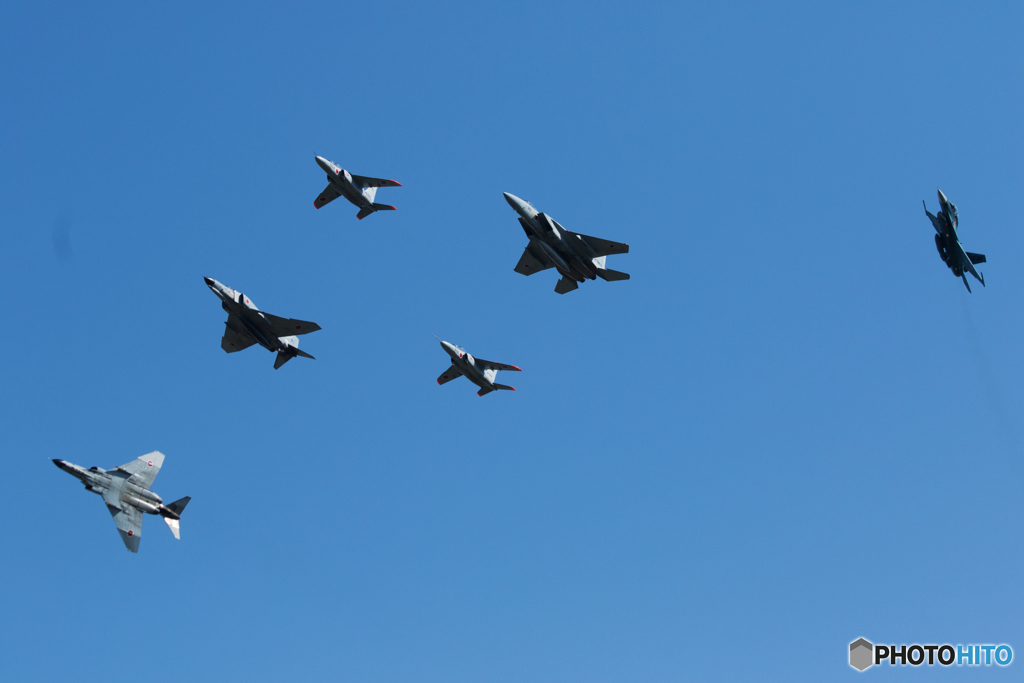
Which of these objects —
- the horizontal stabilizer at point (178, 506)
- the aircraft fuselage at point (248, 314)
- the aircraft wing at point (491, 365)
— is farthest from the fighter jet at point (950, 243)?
the horizontal stabilizer at point (178, 506)

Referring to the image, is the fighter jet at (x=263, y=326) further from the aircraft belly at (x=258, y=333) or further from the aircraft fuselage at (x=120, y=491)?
the aircraft fuselage at (x=120, y=491)

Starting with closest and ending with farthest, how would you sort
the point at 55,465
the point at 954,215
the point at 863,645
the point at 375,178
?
the point at 863,645 → the point at 55,465 → the point at 954,215 → the point at 375,178

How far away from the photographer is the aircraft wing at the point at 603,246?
5606 cm

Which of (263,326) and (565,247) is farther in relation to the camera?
(263,326)

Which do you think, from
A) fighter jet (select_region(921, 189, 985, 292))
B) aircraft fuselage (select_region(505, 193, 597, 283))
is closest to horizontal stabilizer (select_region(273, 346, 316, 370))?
aircraft fuselage (select_region(505, 193, 597, 283))

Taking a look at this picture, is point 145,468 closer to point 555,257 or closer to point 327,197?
point 327,197

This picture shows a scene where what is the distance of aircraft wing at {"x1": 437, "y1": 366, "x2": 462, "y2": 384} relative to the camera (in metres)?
61.5

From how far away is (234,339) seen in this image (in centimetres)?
6106

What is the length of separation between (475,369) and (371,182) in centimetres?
2073

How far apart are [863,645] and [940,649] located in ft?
20.5

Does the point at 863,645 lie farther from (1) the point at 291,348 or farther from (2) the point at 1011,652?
(1) the point at 291,348

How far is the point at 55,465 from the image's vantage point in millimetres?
57281

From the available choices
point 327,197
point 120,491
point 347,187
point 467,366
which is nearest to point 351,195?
point 347,187

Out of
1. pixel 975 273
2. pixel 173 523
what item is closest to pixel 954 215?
pixel 975 273
